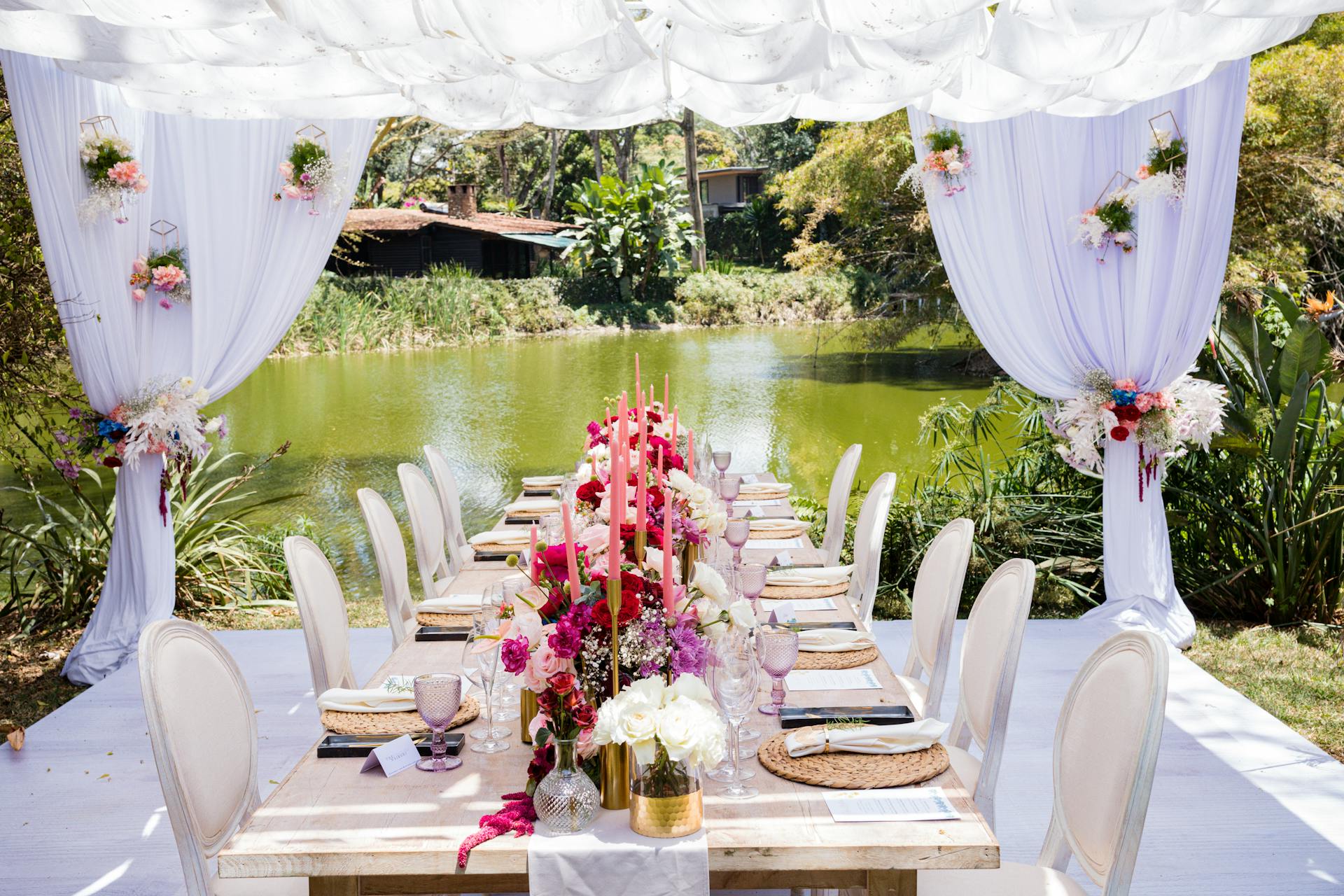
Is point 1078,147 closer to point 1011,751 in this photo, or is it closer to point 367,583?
point 1011,751

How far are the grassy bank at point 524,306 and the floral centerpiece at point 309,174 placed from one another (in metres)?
10.8

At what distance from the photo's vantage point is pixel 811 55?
290cm

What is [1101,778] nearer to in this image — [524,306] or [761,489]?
[761,489]

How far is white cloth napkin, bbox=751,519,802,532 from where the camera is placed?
157 inches

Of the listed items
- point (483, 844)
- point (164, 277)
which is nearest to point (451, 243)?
point (164, 277)

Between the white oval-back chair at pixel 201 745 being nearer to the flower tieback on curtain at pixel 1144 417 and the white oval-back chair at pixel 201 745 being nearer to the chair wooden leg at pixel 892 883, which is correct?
the chair wooden leg at pixel 892 883

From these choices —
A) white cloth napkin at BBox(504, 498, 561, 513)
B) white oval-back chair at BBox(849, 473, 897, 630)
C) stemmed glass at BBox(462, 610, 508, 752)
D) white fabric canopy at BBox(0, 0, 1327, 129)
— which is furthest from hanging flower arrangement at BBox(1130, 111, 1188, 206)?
stemmed glass at BBox(462, 610, 508, 752)

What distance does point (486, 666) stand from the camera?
6.62 feet

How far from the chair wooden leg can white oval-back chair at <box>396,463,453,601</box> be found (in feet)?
8.00

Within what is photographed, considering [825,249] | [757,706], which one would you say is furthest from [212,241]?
[825,249]

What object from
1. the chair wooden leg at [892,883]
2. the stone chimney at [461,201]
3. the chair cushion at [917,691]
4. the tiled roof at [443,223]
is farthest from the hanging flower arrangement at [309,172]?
the stone chimney at [461,201]

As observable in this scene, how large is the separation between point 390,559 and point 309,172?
1.85m

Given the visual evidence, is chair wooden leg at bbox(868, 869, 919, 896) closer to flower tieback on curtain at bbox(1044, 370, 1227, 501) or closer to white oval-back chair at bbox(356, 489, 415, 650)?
white oval-back chair at bbox(356, 489, 415, 650)

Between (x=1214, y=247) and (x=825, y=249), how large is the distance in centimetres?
604
